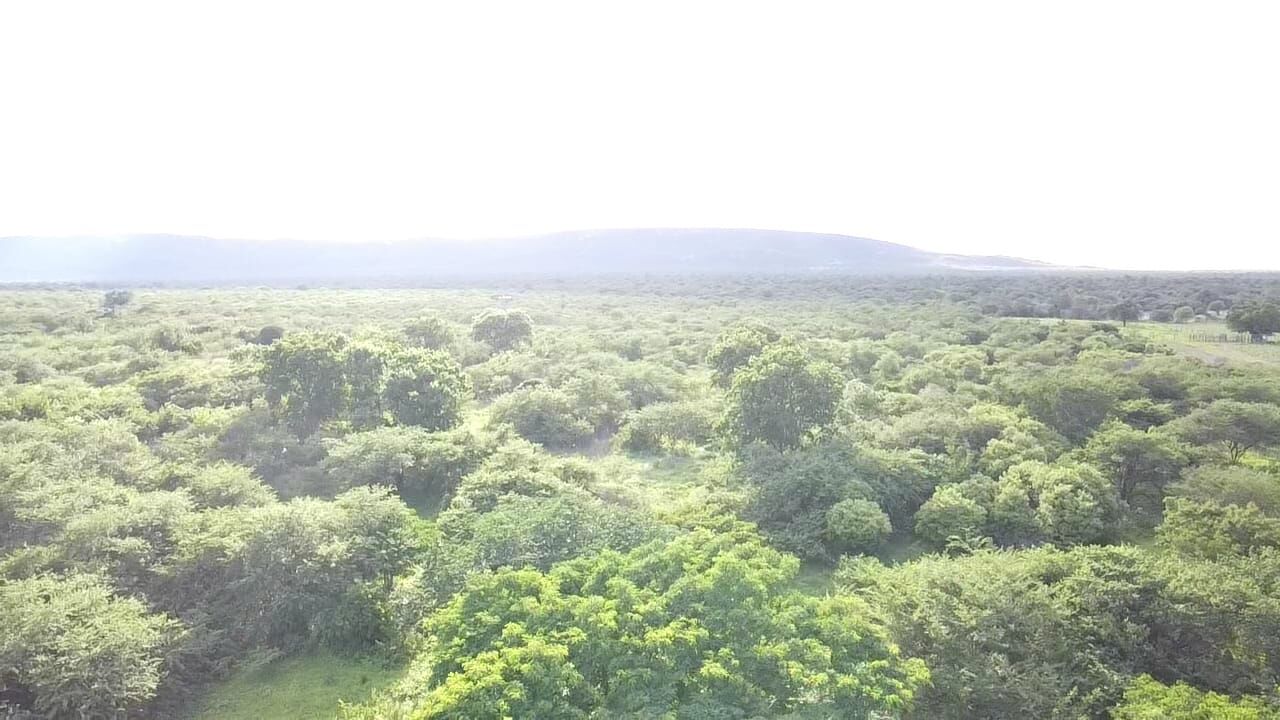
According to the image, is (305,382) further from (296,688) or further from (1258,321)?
(1258,321)

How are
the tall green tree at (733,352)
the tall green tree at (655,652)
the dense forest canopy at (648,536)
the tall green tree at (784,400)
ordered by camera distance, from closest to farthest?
the tall green tree at (655,652) → the dense forest canopy at (648,536) → the tall green tree at (784,400) → the tall green tree at (733,352)

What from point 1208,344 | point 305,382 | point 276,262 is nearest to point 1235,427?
point 1208,344

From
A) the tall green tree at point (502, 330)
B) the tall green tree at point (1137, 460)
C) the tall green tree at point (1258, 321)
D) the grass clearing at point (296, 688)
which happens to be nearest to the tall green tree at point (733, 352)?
the tall green tree at point (1137, 460)

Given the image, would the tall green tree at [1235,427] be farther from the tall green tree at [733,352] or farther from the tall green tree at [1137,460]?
the tall green tree at [733,352]

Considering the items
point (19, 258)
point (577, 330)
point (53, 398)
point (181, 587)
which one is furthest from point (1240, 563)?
point (19, 258)

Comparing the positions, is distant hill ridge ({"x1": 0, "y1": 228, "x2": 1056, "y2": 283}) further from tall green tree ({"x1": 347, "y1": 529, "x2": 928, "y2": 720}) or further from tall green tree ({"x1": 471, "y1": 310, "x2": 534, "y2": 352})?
tall green tree ({"x1": 347, "y1": 529, "x2": 928, "y2": 720})

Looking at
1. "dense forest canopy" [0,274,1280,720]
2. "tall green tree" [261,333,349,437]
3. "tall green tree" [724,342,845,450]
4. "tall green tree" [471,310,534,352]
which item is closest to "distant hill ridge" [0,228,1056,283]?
"tall green tree" [471,310,534,352]
